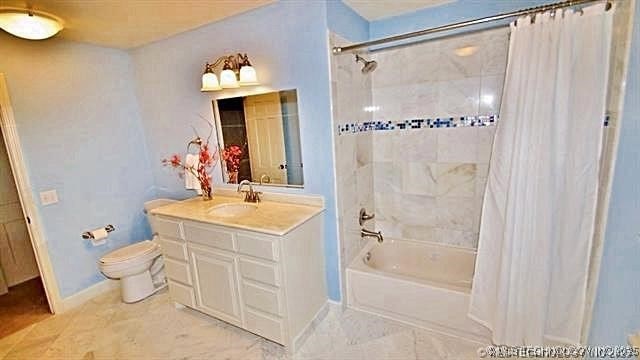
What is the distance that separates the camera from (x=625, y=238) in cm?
120

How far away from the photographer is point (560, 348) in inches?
62.6

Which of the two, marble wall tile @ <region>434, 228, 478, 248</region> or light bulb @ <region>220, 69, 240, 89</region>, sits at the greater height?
light bulb @ <region>220, 69, 240, 89</region>

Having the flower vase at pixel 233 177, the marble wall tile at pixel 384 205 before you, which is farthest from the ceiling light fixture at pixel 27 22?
the marble wall tile at pixel 384 205

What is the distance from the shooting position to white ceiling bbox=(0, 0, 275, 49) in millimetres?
1922

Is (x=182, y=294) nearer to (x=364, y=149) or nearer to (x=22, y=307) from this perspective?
(x=22, y=307)

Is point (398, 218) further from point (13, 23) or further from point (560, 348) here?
point (13, 23)

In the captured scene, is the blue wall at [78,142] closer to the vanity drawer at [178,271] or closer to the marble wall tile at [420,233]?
the vanity drawer at [178,271]

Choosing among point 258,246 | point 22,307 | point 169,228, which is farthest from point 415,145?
point 22,307

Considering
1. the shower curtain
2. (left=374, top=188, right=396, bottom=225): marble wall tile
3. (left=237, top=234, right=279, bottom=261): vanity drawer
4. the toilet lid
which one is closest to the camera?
the shower curtain

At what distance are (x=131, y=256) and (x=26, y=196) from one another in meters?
0.90

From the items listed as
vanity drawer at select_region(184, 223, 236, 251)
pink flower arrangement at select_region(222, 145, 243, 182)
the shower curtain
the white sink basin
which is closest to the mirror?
pink flower arrangement at select_region(222, 145, 243, 182)

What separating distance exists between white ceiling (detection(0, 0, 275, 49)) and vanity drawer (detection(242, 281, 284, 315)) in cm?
193

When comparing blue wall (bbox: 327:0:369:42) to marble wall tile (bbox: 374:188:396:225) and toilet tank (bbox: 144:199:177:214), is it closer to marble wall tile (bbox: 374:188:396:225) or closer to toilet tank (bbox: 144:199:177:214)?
marble wall tile (bbox: 374:188:396:225)

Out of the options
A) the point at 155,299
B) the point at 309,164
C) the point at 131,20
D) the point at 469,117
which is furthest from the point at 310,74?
the point at 155,299
